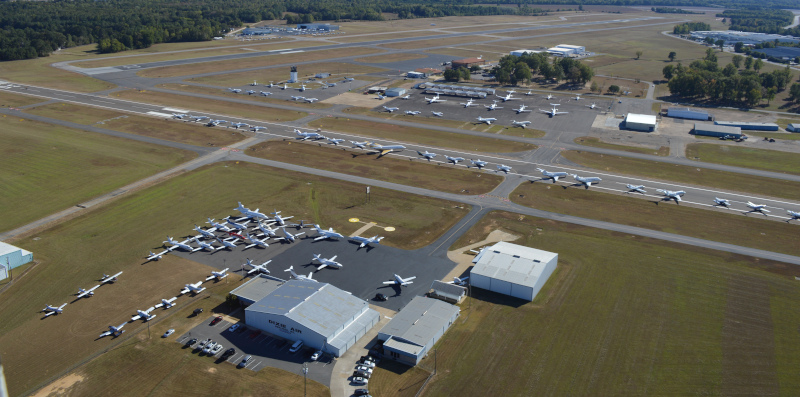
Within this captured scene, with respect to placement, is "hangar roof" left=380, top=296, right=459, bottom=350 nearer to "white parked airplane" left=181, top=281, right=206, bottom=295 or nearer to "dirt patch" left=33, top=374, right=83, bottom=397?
"white parked airplane" left=181, top=281, right=206, bottom=295

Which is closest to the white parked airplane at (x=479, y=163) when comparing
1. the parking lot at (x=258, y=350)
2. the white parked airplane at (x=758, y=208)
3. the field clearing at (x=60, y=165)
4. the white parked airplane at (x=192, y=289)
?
the white parked airplane at (x=758, y=208)

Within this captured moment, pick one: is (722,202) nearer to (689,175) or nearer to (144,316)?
(689,175)

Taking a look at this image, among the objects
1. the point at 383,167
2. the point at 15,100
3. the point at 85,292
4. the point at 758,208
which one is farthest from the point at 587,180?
the point at 15,100

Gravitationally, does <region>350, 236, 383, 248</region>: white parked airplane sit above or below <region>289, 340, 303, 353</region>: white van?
above

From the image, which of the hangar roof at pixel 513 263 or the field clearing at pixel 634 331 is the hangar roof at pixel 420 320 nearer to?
the field clearing at pixel 634 331

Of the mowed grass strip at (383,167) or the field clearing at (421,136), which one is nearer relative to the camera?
the mowed grass strip at (383,167)

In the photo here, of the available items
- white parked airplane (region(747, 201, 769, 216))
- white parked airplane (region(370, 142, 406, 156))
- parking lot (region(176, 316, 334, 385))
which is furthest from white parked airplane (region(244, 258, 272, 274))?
white parked airplane (region(747, 201, 769, 216))
